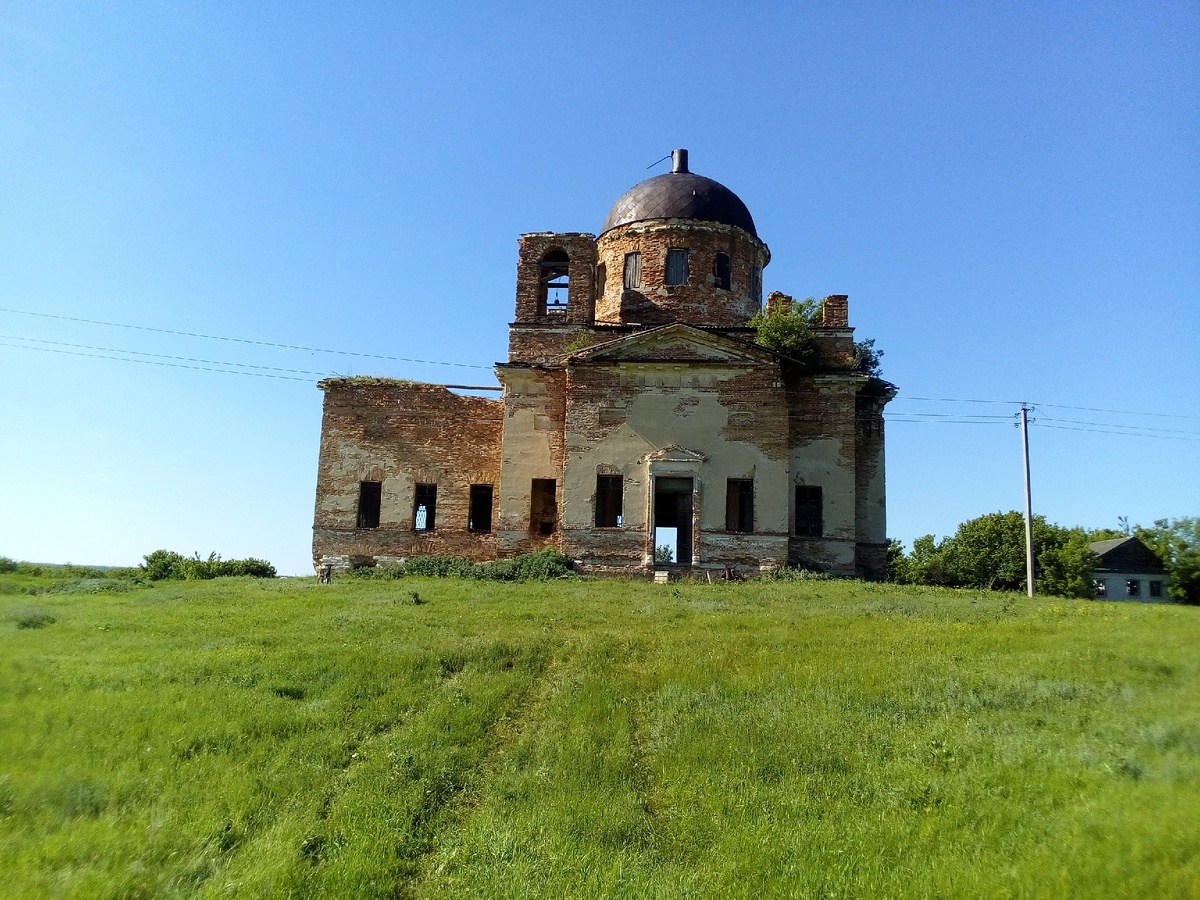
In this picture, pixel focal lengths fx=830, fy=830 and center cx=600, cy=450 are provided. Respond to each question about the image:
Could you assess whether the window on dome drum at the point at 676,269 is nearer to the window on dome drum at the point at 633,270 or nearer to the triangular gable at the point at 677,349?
the window on dome drum at the point at 633,270

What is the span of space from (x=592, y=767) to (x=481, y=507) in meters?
21.0

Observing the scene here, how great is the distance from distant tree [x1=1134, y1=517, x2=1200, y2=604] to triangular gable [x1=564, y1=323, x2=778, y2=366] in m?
19.1

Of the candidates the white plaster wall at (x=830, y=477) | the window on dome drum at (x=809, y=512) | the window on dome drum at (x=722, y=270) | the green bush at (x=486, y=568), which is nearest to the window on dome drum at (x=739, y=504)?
the white plaster wall at (x=830, y=477)

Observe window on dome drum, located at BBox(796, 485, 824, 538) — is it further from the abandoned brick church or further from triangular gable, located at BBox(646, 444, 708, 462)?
triangular gable, located at BBox(646, 444, 708, 462)

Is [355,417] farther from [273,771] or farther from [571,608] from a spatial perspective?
[273,771]

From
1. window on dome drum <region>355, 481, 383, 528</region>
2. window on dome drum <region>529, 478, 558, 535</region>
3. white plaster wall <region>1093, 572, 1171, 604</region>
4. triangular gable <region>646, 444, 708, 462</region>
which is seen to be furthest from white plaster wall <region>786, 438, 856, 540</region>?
white plaster wall <region>1093, 572, 1171, 604</region>

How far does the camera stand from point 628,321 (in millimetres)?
26891

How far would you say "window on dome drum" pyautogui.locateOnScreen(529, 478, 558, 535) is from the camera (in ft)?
83.0

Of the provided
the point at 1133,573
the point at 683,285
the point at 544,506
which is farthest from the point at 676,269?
the point at 1133,573

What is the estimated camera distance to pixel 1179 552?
4387 millimetres

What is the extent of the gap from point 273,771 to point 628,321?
22.0 meters

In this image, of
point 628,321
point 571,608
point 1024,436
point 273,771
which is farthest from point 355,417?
point 273,771

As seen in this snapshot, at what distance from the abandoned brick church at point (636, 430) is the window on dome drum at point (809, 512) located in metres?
0.04

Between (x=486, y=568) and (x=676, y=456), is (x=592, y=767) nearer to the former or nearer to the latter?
(x=486, y=568)
